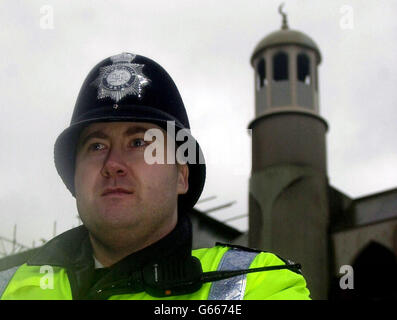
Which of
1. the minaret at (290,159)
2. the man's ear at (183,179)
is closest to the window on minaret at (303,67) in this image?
the minaret at (290,159)

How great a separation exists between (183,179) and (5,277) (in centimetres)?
84

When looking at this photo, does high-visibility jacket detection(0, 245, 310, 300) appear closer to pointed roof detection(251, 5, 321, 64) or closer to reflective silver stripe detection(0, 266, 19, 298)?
reflective silver stripe detection(0, 266, 19, 298)

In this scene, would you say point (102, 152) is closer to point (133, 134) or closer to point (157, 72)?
point (133, 134)

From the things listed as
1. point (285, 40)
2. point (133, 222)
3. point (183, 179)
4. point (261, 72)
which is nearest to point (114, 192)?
point (133, 222)

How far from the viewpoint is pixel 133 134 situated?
7.17 feet

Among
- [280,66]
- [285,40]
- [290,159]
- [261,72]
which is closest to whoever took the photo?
[290,159]

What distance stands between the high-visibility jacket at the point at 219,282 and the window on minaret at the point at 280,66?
1657 centimetres

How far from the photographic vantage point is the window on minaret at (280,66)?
18.4m

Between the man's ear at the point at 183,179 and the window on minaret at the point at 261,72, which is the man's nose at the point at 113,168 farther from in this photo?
the window on minaret at the point at 261,72

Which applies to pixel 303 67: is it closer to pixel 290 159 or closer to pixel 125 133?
pixel 290 159

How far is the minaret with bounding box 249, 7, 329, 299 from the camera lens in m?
16.5

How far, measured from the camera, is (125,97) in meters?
2.25

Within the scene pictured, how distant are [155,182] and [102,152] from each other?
255mm

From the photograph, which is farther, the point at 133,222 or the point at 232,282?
the point at 133,222
